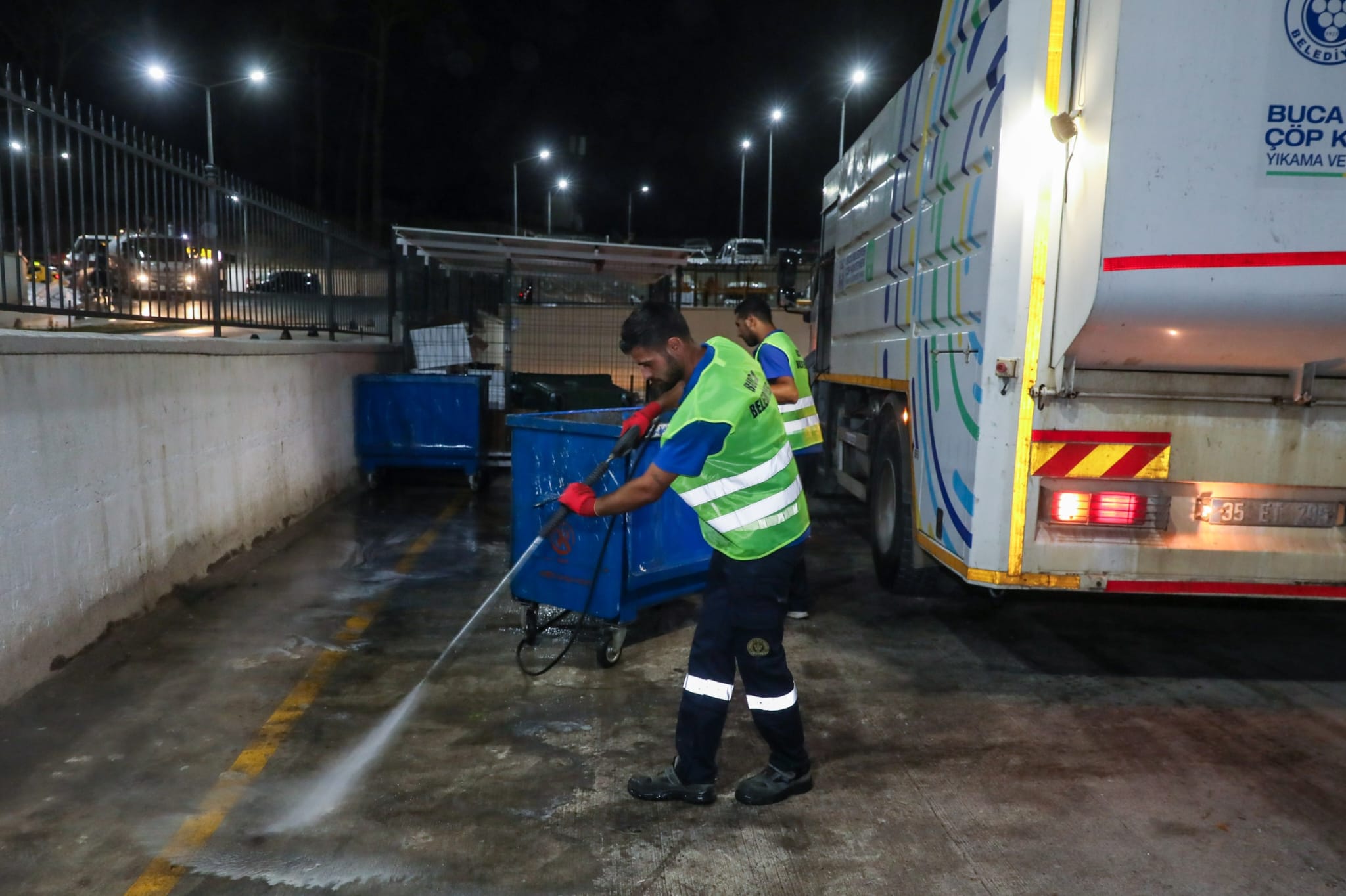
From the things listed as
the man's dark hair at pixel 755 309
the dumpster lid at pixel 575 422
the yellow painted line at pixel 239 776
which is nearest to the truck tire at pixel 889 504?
the man's dark hair at pixel 755 309

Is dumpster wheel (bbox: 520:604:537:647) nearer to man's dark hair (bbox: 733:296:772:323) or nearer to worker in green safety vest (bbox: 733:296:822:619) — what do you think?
worker in green safety vest (bbox: 733:296:822:619)

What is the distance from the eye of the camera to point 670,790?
11.5 ft

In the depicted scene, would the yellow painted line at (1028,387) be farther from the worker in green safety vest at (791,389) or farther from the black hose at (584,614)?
the black hose at (584,614)

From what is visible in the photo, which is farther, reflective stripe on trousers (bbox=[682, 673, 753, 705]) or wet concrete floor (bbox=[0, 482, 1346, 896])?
reflective stripe on trousers (bbox=[682, 673, 753, 705])

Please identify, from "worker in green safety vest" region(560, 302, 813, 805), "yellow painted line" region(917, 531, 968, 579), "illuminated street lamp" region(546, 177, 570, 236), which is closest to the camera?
"worker in green safety vest" region(560, 302, 813, 805)

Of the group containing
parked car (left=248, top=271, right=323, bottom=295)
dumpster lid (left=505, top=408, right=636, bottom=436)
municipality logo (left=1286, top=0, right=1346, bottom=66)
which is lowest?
dumpster lid (left=505, top=408, right=636, bottom=436)

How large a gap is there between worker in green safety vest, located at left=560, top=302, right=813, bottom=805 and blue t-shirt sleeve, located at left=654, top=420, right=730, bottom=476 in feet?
0.16

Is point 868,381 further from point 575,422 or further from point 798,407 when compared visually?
point 575,422

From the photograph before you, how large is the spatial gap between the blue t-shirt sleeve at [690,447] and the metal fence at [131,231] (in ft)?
11.7

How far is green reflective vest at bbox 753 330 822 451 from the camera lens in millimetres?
5855

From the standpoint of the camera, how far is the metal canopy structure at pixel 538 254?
1364 centimetres

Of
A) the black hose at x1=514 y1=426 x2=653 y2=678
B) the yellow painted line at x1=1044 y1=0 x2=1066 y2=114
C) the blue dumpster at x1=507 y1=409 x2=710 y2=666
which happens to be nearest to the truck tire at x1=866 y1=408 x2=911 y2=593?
the blue dumpster at x1=507 y1=409 x2=710 y2=666

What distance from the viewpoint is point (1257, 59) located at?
154 inches

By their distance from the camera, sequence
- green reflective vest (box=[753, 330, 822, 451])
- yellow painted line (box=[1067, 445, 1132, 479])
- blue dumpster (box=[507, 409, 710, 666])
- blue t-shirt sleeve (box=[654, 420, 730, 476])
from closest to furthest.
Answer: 1. blue t-shirt sleeve (box=[654, 420, 730, 476])
2. yellow painted line (box=[1067, 445, 1132, 479])
3. blue dumpster (box=[507, 409, 710, 666])
4. green reflective vest (box=[753, 330, 822, 451])
